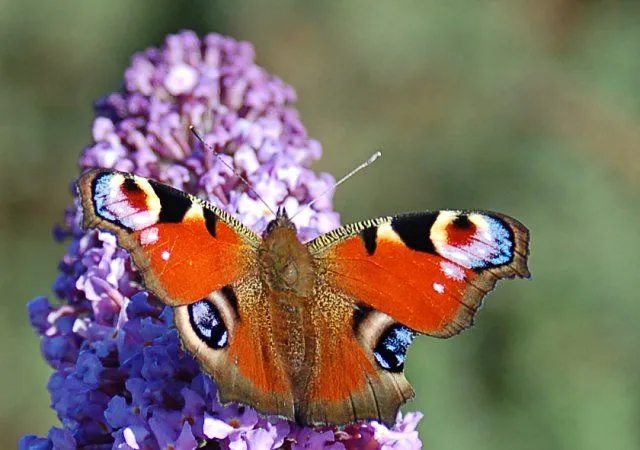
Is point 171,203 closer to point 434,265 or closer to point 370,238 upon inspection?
point 370,238

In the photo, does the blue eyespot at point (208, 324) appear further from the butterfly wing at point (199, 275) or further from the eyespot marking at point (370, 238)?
the eyespot marking at point (370, 238)

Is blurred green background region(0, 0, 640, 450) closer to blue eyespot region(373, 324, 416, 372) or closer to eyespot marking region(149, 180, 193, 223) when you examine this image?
blue eyespot region(373, 324, 416, 372)

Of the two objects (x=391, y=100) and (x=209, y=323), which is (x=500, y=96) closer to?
(x=391, y=100)

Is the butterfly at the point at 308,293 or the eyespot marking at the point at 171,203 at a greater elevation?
the eyespot marking at the point at 171,203

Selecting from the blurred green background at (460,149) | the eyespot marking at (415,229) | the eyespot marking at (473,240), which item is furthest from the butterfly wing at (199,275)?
the blurred green background at (460,149)

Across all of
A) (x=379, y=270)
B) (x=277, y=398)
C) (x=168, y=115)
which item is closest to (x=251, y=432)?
(x=277, y=398)

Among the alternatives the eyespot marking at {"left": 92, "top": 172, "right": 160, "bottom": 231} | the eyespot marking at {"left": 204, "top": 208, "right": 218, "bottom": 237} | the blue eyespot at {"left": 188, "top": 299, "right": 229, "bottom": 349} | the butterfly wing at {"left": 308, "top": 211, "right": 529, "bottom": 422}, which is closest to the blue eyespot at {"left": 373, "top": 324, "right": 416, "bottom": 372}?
the butterfly wing at {"left": 308, "top": 211, "right": 529, "bottom": 422}

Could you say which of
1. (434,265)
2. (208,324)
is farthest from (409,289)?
Result: (208,324)

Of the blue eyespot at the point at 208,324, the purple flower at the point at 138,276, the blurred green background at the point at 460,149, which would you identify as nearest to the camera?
the blue eyespot at the point at 208,324
